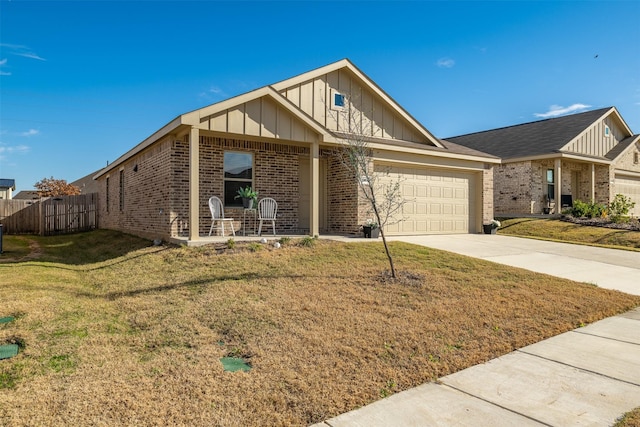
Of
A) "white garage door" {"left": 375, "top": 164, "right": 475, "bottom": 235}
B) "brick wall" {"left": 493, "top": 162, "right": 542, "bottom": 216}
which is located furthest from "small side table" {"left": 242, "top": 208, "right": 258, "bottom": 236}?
"brick wall" {"left": 493, "top": 162, "right": 542, "bottom": 216}

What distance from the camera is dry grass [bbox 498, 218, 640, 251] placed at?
42.2ft

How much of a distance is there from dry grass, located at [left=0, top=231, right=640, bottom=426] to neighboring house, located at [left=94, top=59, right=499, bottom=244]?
2.47 metres

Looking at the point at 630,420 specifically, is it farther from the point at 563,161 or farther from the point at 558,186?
the point at 563,161

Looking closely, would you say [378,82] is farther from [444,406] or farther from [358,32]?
[444,406]

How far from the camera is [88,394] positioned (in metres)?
2.97

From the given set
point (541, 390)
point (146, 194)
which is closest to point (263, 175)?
point (146, 194)

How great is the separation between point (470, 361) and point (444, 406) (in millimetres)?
995

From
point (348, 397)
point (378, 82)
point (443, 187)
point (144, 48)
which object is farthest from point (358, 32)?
point (348, 397)

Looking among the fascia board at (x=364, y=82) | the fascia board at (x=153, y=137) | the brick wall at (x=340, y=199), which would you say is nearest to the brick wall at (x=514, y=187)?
the fascia board at (x=364, y=82)

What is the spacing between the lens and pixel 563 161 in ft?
62.6

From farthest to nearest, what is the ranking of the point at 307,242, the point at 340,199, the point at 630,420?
1. the point at 340,199
2. the point at 307,242
3. the point at 630,420

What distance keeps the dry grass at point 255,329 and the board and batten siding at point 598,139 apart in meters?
14.8

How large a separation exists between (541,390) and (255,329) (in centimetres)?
284

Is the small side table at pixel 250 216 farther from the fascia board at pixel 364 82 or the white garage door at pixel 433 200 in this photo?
the white garage door at pixel 433 200
